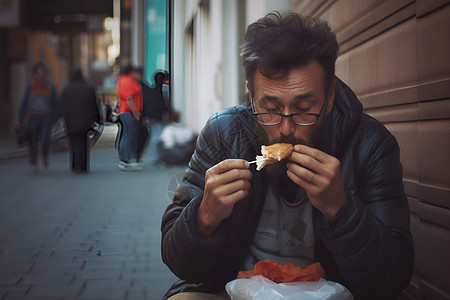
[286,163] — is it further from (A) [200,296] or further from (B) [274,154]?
(A) [200,296]

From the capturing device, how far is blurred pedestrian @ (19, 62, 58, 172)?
465cm

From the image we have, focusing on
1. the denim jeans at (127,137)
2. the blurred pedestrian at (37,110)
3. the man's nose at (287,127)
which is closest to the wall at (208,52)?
the denim jeans at (127,137)

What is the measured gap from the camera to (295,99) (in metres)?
1.53

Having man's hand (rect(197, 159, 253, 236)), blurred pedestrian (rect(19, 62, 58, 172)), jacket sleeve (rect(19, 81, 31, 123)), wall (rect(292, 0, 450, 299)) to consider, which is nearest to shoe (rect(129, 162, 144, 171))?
man's hand (rect(197, 159, 253, 236))

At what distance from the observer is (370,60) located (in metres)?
2.02

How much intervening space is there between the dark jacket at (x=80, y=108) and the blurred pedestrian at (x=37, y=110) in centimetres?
189

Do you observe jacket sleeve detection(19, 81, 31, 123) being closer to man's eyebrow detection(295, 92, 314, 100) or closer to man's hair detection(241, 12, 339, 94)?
man's hair detection(241, 12, 339, 94)

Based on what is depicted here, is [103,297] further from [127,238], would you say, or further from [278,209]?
[278,209]

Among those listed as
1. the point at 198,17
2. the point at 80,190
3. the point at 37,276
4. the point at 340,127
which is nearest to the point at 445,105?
the point at 340,127

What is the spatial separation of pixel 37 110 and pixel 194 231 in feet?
16.3

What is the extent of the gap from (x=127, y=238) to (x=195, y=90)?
64 centimetres

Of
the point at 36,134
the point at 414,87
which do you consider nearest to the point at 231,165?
the point at 414,87

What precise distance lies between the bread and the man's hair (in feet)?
0.72

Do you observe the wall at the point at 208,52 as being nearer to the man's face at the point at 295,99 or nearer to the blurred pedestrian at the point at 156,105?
the blurred pedestrian at the point at 156,105
